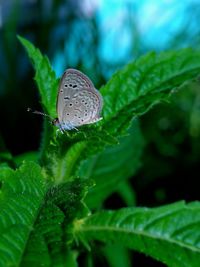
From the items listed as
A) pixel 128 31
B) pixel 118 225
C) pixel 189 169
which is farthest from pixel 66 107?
pixel 128 31

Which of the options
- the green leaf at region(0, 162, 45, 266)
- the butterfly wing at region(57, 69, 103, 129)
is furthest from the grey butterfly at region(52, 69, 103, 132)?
the green leaf at region(0, 162, 45, 266)

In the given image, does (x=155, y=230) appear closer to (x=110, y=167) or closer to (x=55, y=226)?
(x=55, y=226)

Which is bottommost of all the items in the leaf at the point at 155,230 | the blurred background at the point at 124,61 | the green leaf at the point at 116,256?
the leaf at the point at 155,230

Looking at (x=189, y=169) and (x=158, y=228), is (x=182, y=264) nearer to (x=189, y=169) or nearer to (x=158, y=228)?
(x=158, y=228)

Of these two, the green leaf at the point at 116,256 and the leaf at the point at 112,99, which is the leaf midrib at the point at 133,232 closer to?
the leaf at the point at 112,99

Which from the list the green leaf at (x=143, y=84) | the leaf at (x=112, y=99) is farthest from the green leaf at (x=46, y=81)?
the green leaf at (x=143, y=84)

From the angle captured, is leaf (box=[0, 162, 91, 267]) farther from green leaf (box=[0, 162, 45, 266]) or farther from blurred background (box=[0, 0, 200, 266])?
blurred background (box=[0, 0, 200, 266])

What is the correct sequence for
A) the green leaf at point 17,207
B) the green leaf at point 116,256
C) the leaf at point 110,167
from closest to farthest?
the green leaf at point 17,207 → the leaf at point 110,167 → the green leaf at point 116,256
